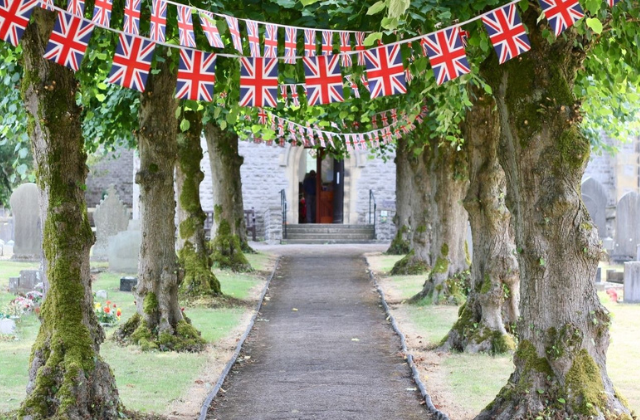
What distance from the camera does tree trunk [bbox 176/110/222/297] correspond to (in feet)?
56.2

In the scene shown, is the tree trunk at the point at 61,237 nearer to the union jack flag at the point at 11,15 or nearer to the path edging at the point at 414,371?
the union jack flag at the point at 11,15

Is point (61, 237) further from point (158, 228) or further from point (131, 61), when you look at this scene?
point (158, 228)

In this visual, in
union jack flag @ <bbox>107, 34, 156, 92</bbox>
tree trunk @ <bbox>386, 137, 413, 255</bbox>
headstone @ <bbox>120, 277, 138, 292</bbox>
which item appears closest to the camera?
union jack flag @ <bbox>107, 34, 156, 92</bbox>

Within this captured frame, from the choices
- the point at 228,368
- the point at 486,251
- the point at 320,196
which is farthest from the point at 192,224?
the point at 320,196

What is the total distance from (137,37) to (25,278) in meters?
10.5

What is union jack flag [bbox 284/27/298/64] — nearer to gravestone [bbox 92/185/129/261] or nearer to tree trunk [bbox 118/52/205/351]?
tree trunk [bbox 118/52/205/351]

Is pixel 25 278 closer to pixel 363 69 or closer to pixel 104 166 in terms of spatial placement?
pixel 363 69

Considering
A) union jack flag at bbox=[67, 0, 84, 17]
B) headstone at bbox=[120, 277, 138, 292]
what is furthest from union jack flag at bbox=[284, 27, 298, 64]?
headstone at bbox=[120, 277, 138, 292]

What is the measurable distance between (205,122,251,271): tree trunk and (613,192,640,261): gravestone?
30.6ft

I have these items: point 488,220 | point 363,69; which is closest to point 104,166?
point 488,220

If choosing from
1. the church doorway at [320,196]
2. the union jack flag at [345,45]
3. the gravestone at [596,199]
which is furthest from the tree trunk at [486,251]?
the church doorway at [320,196]

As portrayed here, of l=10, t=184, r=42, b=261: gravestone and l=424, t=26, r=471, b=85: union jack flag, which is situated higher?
l=424, t=26, r=471, b=85: union jack flag

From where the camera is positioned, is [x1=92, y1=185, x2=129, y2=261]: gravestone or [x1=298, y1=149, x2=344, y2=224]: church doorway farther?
[x1=298, y1=149, x2=344, y2=224]: church doorway

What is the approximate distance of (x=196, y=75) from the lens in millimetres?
7691
